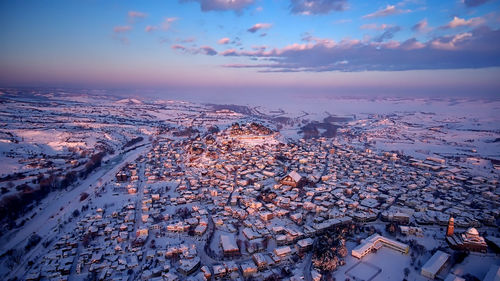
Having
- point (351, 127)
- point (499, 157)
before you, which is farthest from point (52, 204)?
point (351, 127)

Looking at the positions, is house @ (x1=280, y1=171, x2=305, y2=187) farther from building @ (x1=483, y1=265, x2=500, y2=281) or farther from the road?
the road

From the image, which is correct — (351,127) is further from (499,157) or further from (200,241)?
(200,241)

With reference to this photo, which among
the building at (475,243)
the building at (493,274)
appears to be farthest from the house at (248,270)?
the building at (475,243)

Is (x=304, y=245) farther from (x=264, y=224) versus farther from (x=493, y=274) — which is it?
(x=493, y=274)

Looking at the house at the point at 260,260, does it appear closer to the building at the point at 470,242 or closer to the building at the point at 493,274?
the building at the point at 493,274

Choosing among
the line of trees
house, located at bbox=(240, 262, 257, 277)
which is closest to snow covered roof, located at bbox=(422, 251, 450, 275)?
house, located at bbox=(240, 262, 257, 277)

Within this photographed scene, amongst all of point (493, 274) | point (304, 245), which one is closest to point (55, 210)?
point (304, 245)

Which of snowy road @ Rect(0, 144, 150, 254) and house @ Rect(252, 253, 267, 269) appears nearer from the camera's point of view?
house @ Rect(252, 253, 267, 269)
